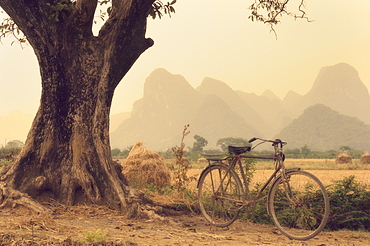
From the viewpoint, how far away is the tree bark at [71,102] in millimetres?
8398

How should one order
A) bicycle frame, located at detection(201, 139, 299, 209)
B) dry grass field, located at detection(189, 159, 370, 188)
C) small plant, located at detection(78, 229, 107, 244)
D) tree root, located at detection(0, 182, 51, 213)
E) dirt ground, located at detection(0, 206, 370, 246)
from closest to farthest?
small plant, located at detection(78, 229, 107, 244) < dirt ground, located at detection(0, 206, 370, 246) < bicycle frame, located at detection(201, 139, 299, 209) < tree root, located at detection(0, 182, 51, 213) < dry grass field, located at detection(189, 159, 370, 188)

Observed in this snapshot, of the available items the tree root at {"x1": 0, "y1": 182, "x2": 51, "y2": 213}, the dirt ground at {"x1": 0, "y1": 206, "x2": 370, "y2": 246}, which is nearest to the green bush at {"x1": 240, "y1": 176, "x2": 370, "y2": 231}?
the dirt ground at {"x1": 0, "y1": 206, "x2": 370, "y2": 246}

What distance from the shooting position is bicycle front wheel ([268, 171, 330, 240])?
6.05 m

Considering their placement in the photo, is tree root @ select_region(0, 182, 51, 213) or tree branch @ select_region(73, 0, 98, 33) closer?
tree root @ select_region(0, 182, 51, 213)

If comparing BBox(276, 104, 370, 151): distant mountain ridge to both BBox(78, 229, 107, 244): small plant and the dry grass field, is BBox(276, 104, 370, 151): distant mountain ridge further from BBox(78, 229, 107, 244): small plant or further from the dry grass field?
BBox(78, 229, 107, 244): small plant

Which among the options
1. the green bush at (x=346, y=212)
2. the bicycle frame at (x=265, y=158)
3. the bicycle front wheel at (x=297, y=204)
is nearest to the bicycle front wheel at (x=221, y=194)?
the bicycle frame at (x=265, y=158)

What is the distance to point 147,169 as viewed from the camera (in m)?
13.9

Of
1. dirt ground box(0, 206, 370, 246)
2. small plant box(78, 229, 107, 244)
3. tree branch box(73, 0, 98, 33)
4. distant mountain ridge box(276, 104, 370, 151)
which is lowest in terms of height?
dirt ground box(0, 206, 370, 246)

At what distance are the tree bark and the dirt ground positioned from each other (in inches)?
26.3

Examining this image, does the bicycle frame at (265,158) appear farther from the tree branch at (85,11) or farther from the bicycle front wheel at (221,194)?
the tree branch at (85,11)

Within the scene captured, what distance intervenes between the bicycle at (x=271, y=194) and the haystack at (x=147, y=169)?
5.85m

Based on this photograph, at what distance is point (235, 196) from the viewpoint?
7.05 metres

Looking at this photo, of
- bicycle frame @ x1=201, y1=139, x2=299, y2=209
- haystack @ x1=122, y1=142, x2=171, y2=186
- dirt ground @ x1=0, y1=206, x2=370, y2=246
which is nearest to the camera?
dirt ground @ x1=0, y1=206, x2=370, y2=246

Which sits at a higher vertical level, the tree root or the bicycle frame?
the bicycle frame
